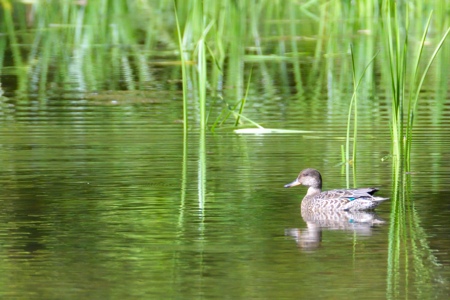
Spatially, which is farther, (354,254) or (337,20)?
(337,20)

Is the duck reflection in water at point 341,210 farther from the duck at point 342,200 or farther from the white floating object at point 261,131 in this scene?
the white floating object at point 261,131

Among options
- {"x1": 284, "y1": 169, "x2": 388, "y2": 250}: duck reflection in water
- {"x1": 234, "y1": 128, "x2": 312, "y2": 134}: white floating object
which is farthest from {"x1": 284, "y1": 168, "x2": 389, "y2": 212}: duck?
{"x1": 234, "y1": 128, "x2": 312, "y2": 134}: white floating object

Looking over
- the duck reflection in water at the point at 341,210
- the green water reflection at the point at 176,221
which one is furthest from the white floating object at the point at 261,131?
the duck reflection in water at the point at 341,210

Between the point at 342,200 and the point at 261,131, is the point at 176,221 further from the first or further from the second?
the point at 261,131

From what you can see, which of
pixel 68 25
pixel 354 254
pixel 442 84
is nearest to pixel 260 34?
pixel 68 25

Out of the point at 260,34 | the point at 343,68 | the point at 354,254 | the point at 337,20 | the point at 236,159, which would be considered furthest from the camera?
the point at 337,20

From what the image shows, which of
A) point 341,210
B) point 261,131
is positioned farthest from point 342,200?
point 261,131

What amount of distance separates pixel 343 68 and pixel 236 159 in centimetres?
553

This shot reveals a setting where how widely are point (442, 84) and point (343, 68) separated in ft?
5.71

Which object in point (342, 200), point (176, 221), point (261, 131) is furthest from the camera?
point (261, 131)

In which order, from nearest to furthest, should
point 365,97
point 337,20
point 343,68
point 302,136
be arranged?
point 302,136 → point 365,97 → point 343,68 → point 337,20

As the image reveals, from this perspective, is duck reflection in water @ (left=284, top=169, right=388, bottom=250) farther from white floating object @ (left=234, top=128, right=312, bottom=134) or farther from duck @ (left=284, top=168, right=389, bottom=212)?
white floating object @ (left=234, top=128, right=312, bottom=134)

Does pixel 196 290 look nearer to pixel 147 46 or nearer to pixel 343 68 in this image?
pixel 343 68

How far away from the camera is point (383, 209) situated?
7270 millimetres
